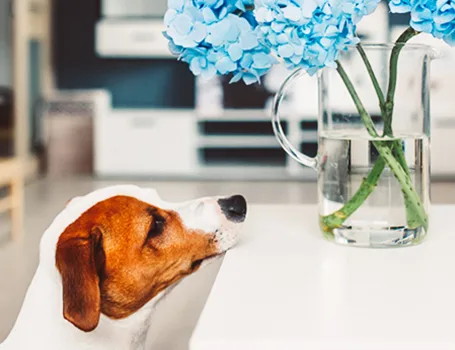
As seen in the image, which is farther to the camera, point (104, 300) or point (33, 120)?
point (33, 120)

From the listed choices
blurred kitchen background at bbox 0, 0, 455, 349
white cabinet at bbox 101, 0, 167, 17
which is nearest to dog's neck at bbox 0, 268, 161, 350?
blurred kitchen background at bbox 0, 0, 455, 349

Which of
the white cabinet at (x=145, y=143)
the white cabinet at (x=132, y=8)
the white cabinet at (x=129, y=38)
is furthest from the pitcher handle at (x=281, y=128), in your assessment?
the white cabinet at (x=132, y=8)

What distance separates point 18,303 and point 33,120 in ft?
11.3

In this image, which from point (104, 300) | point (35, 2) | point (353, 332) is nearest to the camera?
point (353, 332)

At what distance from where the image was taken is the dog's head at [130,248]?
0.76 m

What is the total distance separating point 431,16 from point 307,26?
0.15m

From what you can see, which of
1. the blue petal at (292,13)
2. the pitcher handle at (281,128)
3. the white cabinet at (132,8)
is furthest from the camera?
the white cabinet at (132,8)

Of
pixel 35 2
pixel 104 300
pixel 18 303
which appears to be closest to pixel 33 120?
pixel 35 2

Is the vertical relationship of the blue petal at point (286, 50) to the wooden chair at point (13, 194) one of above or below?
above

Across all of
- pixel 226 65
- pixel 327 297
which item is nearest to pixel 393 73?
pixel 226 65

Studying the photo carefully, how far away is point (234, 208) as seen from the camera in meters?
0.90

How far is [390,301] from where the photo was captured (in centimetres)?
65

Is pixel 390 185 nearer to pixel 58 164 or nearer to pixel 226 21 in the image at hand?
pixel 226 21

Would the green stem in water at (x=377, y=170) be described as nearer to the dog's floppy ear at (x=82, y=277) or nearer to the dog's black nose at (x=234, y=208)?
the dog's black nose at (x=234, y=208)
